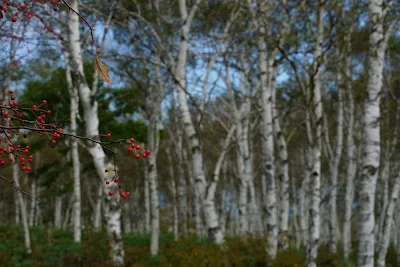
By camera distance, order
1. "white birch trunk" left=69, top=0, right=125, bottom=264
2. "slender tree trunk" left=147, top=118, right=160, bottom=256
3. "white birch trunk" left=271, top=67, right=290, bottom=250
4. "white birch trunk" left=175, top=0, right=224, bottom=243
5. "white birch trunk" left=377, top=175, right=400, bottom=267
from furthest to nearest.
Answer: "slender tree trunk" left=147, top=118, right=160, bottom=256
"white birch trunk" left=271, top=67, right=290, bottom=250
"white birch trunk" left=377, top=175, right=400, bottom=267
"white birch trunk" left=175, top=0, right=224, bottom=243
"white birch trunk" left=69, top=0, right=125, bottom=264

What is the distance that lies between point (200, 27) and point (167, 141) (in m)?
11.1

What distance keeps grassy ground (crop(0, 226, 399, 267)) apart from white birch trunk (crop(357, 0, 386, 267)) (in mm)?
2456

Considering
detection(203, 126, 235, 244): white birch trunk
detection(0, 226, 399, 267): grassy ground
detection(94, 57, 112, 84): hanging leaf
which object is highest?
detection(94, 57, 112, 84): hanging leaf

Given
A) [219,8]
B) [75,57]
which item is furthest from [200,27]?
[75,57]

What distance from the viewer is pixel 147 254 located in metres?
10.9

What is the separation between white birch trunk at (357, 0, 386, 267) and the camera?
5809 mm

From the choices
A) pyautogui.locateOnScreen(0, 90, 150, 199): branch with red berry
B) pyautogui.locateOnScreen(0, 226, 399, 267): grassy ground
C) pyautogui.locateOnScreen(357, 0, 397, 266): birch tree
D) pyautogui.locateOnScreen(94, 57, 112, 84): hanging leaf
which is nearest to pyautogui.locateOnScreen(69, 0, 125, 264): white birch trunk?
pyautogui.locateOnScreen(0, 226, 399, 267): grassy ground

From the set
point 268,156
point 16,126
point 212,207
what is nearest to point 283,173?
point 268,156

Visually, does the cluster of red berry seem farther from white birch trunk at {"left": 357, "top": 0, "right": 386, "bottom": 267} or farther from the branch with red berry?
white birch trunk at {"left": 357, "top": 0, "right": 386, "bottom": 267}

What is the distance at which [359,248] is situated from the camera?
230 inches

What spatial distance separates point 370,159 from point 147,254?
694 cm

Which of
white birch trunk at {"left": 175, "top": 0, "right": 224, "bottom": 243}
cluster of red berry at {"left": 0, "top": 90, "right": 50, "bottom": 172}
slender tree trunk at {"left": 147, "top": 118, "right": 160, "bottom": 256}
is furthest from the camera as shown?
slender tree trunk at {"left": 147, "top": 118, "right": 160, "bottom": 256}

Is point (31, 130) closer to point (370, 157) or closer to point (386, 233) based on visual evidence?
point (370, 157)

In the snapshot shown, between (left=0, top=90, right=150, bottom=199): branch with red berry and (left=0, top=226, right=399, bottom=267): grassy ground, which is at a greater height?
(left=0, top=90, right=150, bottom=199): branch with red berry
